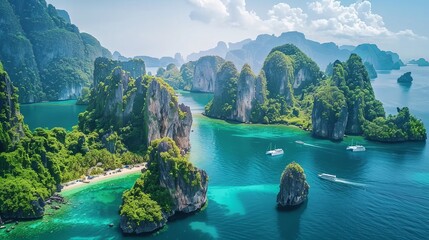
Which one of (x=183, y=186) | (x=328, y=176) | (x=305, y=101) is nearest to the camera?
(x=183, y=186)

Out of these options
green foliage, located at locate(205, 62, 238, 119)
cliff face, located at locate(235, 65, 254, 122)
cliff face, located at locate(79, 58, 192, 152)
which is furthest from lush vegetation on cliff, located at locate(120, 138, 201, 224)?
green foliage, located at locate(205, 62, 238, 119)

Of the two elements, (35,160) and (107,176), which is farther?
(107,176)

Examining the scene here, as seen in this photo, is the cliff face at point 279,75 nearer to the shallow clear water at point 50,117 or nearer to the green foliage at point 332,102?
the green foliage at point 332,102

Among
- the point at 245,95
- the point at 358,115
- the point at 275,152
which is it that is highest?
the point at 245,95

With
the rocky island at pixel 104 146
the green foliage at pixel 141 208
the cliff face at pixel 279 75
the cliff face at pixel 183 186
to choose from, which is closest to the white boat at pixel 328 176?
the rocky island at pixel 104 146

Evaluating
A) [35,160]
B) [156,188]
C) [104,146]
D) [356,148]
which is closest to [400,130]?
[356,148]

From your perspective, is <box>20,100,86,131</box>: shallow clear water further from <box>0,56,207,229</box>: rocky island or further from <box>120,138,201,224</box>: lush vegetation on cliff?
<box>120,138,201,224</box>: lush vegetation on cliff

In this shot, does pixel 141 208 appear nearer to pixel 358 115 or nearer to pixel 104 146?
pixel 104 146

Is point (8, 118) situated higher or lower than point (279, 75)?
lower
